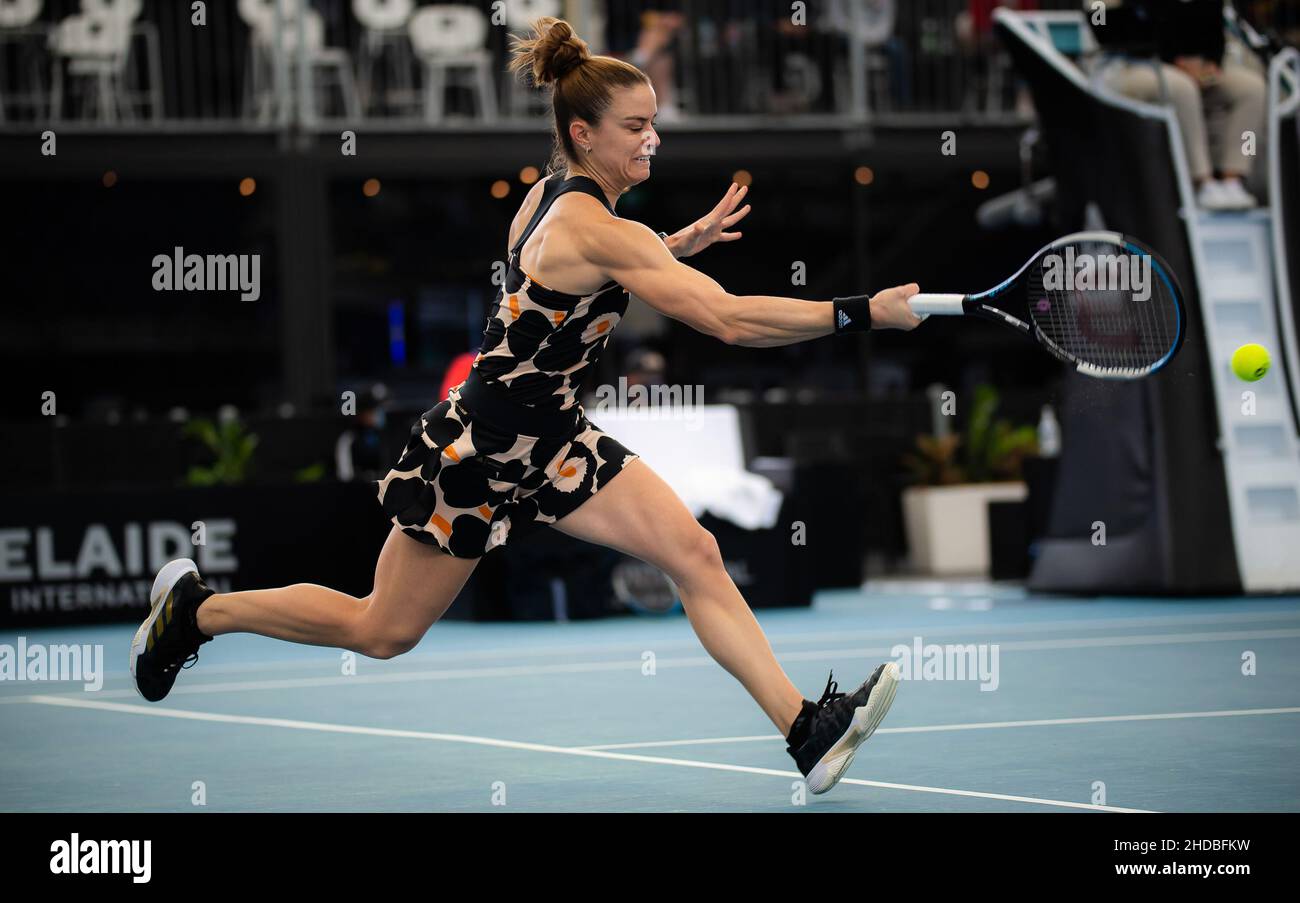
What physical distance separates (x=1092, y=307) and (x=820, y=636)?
4591 mm

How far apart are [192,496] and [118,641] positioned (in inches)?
54.1

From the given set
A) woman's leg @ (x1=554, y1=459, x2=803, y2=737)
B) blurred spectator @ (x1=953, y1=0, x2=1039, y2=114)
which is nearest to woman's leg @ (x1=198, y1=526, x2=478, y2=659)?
woman's leg @ (x1=554, y1=459, x2=803, y2=737)

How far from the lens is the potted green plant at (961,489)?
554 inches

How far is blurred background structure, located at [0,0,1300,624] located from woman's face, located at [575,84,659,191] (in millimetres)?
6455

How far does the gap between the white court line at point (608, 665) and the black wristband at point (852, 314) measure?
4072 millimetres

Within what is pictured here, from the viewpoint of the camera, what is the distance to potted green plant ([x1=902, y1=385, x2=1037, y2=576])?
46.2 feet

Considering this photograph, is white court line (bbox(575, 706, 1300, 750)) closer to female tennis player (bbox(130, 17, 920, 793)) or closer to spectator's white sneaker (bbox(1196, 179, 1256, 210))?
female tennis player (bbox(130, 17, 920, 793))

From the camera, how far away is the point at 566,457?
4.53 meters

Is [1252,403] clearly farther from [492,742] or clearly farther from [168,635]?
[168,635]

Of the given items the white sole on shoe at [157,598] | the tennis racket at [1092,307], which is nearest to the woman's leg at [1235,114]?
the tennis racket at [1092,307]

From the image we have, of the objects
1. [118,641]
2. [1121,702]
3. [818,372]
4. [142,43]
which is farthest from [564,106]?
[818,372]

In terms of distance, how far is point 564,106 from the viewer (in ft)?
→ 14.6

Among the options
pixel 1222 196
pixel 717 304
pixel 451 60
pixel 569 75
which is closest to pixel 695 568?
pixel 717 304

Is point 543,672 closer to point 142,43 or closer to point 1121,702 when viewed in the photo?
point 1121,702
